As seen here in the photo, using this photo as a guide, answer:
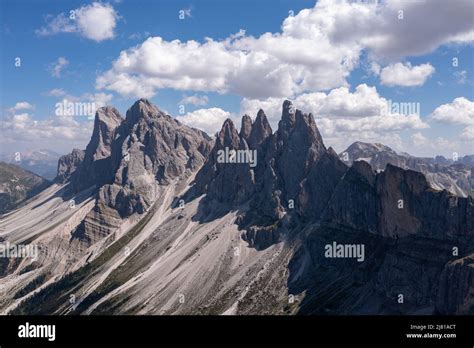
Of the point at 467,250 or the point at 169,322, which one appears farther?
the point at 467,250

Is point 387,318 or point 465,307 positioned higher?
point 387,318

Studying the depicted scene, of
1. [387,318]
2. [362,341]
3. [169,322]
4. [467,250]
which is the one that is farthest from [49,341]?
[467,250]

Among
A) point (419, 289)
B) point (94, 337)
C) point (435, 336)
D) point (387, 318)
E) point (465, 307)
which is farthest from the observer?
point (419, 289)

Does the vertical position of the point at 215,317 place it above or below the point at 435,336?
above

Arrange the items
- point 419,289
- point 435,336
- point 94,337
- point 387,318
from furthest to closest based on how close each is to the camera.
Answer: point 419,289 < point 435,336 < point 387,318 < point 94,337

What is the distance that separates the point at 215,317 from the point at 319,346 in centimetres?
665

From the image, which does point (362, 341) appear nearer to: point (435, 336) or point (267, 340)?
point (267, 340)

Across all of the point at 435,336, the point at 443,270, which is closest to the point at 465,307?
the point at 443,270

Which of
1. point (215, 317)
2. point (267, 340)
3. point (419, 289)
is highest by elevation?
point (215, 317)

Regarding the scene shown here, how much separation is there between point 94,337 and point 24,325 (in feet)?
18.5

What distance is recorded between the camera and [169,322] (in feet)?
83.7

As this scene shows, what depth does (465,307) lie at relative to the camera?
166000 mm

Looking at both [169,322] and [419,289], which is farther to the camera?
[419,289]

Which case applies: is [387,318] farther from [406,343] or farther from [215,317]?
[215,317]
